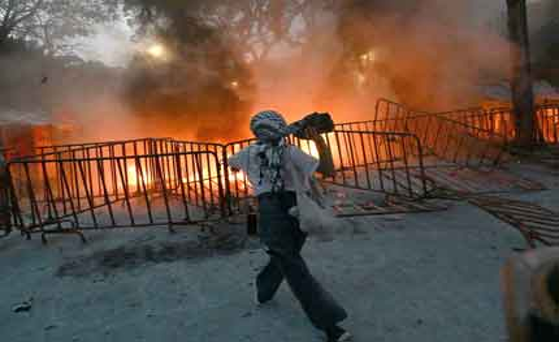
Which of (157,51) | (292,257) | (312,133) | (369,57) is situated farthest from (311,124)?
(157,51)

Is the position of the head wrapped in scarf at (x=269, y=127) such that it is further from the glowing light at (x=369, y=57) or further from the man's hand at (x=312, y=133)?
the glowing light at (x=369, y=57)

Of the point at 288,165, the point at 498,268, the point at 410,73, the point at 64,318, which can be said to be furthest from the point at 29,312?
the point at 410,73

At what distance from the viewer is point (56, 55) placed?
19.2m

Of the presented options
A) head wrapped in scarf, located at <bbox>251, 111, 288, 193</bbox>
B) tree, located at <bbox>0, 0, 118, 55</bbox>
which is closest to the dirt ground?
head wrapped in scarf, located at <bbox>251, 111, 288, 193</bbox>

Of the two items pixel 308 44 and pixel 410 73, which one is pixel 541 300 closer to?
pixel 410 73

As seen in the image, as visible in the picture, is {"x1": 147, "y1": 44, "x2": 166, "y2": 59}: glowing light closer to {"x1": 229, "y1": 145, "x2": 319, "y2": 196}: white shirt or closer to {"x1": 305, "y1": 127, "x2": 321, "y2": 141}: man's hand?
{"x1": 305, "y1": 127, "x2": 321, "y2": 141}: man's hand

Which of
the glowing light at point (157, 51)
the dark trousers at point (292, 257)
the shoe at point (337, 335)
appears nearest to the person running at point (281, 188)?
the dark trousers at point (292, 257)

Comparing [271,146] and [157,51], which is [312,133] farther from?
[157,51]

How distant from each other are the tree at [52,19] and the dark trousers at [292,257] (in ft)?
60.8

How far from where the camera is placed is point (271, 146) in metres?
3.02

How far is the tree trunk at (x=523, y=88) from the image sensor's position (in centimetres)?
307

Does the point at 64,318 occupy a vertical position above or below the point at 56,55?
below

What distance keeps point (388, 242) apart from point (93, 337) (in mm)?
3178

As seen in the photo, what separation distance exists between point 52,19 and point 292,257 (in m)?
20.4
